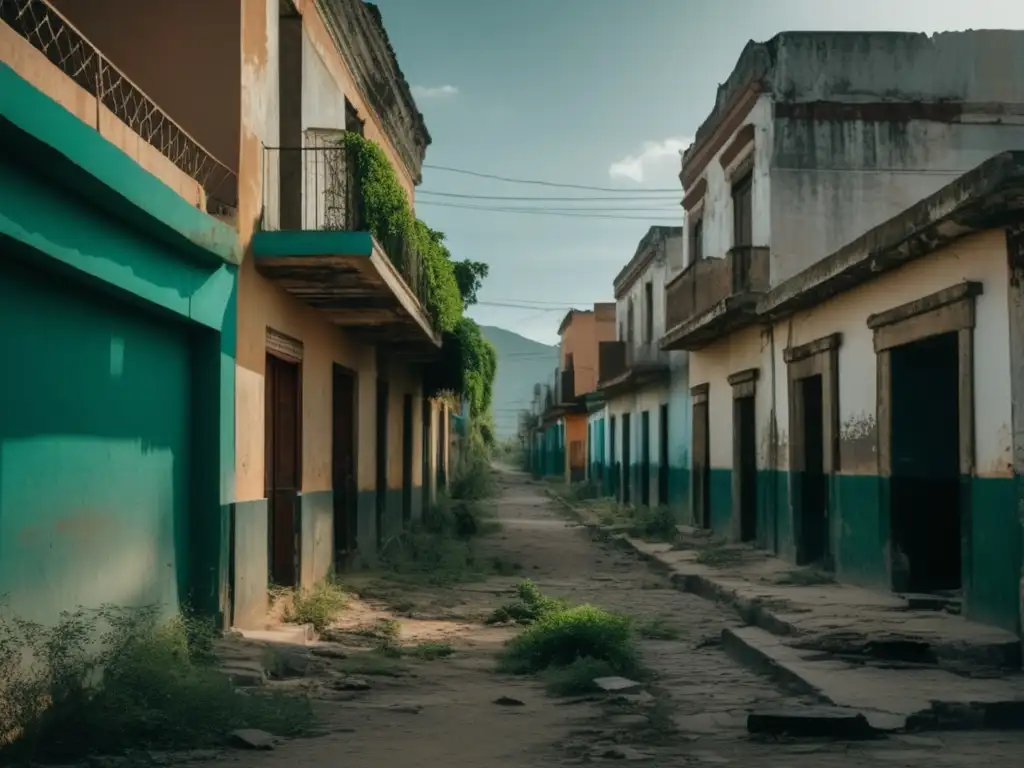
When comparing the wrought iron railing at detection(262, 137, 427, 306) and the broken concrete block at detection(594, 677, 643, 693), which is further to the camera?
the wrought iron railing at detection(262, 137, 427, 306)

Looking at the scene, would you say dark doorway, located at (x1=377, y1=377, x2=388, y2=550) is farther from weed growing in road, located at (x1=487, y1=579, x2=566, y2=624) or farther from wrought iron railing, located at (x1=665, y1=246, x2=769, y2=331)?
weed growing in road, located at (x1=487, y1=579, x2=566, y2=624)

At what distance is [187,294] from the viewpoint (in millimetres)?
7562

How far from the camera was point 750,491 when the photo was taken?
53.6 feet

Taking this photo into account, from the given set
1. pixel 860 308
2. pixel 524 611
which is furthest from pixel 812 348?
pixel 524 611

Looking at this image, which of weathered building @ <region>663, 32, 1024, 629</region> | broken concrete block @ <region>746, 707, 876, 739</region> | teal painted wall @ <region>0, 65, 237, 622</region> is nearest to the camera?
teal painted wall @ <region>0, 65, 237, 622</region>

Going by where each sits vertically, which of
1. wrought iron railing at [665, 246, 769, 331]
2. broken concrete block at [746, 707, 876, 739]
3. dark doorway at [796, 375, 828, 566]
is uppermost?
wrought iron railing at [665, 246, 769, 331]

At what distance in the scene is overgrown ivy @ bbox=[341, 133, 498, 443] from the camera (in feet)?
33.7

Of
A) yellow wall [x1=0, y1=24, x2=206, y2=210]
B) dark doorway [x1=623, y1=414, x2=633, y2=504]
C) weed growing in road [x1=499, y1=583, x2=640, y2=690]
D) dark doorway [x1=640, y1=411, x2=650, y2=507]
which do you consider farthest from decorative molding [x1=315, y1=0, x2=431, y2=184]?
dark doorway [x1=623, y1=414, x2=633, y2=504]

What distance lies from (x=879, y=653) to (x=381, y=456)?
30.9 ft

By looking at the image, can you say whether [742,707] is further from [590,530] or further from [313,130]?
[590,530]

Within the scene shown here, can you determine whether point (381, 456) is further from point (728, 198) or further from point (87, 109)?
point (87, 109)

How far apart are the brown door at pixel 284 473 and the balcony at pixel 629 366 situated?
12.6 m

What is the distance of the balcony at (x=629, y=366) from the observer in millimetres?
22781

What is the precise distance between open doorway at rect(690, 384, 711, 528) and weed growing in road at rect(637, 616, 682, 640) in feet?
28.1
